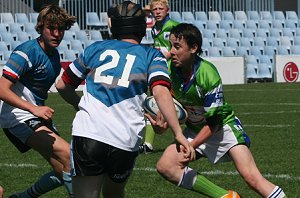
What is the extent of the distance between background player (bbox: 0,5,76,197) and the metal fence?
881 inches

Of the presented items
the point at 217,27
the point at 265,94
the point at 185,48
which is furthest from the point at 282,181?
the point at 217,27

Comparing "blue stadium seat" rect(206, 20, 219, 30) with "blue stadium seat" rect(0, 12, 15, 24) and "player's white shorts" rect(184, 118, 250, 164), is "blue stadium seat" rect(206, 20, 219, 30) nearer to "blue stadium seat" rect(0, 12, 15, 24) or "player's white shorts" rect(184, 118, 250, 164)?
"blue stadium seat" rect(0, 12, 15, 24)

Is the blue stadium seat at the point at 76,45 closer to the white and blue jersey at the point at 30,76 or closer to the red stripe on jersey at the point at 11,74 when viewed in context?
the white and blue jersey at the point at 30,76

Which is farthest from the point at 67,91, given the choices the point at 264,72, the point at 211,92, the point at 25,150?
the point at 264,72

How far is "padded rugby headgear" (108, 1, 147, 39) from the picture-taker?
561 centimetres

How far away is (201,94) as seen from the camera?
22.9ft

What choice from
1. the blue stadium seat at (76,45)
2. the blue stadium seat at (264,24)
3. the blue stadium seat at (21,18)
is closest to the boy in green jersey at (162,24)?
the blue stadium seat at (76,45)

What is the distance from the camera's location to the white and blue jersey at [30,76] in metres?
7.20

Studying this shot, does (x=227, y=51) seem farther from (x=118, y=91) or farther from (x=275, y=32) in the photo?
(x=118, y=91)

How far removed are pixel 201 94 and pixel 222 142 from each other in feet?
1.47

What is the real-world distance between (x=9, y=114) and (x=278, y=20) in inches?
1108

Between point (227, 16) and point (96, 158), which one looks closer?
point (96, 158)

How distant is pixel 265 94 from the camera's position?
23578 mm

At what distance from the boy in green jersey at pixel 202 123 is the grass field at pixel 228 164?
4.10ft
